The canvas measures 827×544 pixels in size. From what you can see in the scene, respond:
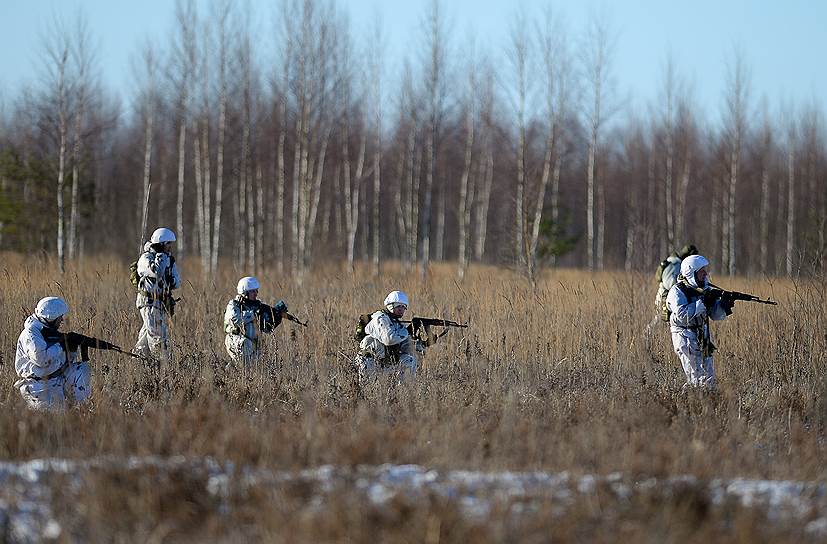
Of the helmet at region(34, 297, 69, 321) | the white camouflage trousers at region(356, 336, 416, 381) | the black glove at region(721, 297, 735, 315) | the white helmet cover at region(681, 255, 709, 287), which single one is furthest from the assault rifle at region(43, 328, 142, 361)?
the black glove at region(721, 297, 735, 315)

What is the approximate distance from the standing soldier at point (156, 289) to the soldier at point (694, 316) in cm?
584

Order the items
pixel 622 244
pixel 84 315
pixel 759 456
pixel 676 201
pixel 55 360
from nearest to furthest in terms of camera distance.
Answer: pixel 759 456
pixel 55 360
pixel 84 315
pixel 676 201
pixel 622 244

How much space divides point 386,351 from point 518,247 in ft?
35.2

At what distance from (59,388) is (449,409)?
3.63 meters

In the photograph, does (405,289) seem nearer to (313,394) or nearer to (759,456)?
(313,394)

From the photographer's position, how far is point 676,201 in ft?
117

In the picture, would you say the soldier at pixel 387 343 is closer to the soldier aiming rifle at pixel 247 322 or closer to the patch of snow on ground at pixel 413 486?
the soldier aiming rifle at pixel 247 322

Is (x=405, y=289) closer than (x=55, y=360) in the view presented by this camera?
No

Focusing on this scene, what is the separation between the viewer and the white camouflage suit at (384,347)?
10344mm

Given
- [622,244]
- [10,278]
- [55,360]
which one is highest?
[622,244]

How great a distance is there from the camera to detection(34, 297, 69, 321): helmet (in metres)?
8.64

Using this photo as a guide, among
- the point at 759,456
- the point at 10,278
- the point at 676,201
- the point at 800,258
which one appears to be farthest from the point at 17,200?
the point at 759,456

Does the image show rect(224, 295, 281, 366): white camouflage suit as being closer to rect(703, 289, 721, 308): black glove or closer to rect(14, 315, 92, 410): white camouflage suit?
rect(14, 315, 92, 410): white camouflage suit

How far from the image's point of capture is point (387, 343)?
10.4 meters
